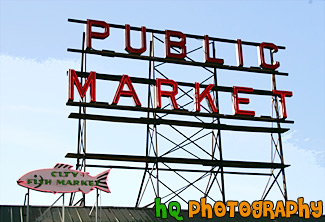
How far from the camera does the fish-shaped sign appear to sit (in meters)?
23.3

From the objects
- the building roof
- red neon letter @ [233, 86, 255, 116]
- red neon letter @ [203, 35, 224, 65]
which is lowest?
the building roof

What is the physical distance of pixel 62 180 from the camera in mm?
23719

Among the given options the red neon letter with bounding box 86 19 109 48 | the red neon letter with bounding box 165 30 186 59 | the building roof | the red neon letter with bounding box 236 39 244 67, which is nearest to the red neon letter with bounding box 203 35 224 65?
the red neon letter with bounding box 236 39 244 67

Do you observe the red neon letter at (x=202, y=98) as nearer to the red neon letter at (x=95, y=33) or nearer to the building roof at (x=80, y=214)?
the red neon letter at (x=95, y=33)

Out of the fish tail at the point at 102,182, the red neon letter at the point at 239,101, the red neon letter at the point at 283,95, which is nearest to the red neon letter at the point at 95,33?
the red neon letter at the point at 239,101

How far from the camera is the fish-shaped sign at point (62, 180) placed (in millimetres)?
23281

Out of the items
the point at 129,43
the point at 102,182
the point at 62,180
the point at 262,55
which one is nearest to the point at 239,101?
the point at 262,55

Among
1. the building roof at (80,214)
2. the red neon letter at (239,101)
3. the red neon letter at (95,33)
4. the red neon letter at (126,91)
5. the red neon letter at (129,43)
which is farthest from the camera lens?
the red neon letter at (239,101)

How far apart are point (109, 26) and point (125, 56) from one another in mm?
1797

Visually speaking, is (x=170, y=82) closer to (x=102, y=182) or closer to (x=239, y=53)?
(x=239, y=53)

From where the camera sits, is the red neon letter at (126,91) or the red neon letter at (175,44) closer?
the red neon letter at (126,91)

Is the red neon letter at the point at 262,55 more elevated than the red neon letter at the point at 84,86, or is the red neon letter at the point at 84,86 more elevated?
the red neon letter at the point at 262,55

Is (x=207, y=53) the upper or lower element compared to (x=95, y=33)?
lower

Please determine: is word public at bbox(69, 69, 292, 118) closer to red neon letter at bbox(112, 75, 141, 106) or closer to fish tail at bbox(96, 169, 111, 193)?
red neon letter at bbox(112, 75, 141, 106)
